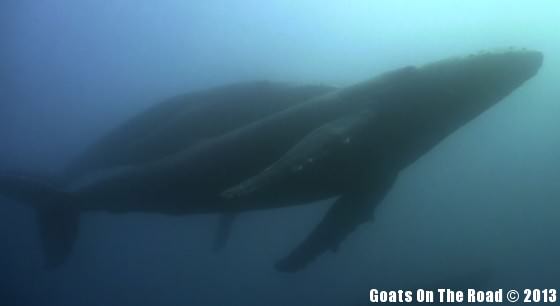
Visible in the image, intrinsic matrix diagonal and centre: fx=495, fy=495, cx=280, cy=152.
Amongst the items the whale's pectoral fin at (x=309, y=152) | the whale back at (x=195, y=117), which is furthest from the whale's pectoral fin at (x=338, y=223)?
the whale back at (x=195, y=117)

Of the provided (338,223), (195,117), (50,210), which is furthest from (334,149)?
(50,210)

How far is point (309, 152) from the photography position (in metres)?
7.85

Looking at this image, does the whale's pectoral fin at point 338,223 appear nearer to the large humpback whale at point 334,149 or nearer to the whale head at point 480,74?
the large humpback whale at point 334,149

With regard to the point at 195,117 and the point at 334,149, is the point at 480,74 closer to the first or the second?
the point at 334,149

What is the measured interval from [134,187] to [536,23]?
46.4 meters

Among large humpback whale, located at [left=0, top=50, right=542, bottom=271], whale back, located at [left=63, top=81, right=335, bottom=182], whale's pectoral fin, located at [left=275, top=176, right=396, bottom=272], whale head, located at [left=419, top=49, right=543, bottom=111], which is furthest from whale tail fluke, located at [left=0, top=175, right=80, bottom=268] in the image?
whale head, located at [left=419, top=49, right=543, bottom=111]

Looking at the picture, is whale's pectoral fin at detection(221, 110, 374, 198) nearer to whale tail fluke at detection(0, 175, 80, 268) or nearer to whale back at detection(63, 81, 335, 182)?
whale back at detection(63, 81, 335, 182)

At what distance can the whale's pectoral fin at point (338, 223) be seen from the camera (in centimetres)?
951

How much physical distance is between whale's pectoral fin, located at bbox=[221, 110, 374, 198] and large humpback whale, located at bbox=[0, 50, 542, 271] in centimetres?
2

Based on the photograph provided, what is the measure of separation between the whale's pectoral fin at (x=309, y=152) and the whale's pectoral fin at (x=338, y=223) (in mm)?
1637

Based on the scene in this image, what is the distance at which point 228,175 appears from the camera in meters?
9.73

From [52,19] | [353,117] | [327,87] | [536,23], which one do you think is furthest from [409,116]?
[536,23]

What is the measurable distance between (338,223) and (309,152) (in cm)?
233

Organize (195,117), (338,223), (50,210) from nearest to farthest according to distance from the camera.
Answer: (338,223) < (195,117) < (50,210)
